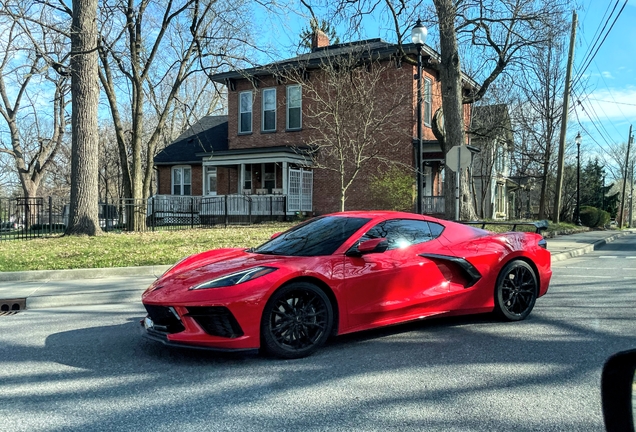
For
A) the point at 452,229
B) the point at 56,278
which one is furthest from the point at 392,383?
the point at 56,278

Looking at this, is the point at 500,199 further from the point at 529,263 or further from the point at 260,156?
the point at 529,263

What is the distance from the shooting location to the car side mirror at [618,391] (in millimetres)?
1579

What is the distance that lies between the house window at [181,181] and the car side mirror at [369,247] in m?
25.7

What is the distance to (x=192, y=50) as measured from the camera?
19.7 m

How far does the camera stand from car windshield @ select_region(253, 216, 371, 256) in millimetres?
4977

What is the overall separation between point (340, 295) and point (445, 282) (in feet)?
4.51

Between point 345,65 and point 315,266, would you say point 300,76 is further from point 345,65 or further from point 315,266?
point 315,266

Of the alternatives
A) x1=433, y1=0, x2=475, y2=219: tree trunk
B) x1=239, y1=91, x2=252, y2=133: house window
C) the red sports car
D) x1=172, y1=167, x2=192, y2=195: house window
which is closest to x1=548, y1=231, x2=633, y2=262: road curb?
x1=433, y1=0, x2=475, y2=219: tree trunk

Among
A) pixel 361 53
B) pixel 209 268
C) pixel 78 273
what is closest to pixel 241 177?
pixel 361 53

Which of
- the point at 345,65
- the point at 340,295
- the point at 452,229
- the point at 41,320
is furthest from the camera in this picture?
the point at 345,65

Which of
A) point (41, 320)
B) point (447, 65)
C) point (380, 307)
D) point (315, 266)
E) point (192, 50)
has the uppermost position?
point (192, 50)

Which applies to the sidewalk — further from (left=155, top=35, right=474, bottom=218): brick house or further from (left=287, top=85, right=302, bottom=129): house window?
(left=287, top=85, right=302, bottom=129): house window

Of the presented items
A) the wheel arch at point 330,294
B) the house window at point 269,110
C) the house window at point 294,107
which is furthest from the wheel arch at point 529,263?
the house window at point 269,110

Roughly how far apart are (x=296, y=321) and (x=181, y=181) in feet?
86.8
